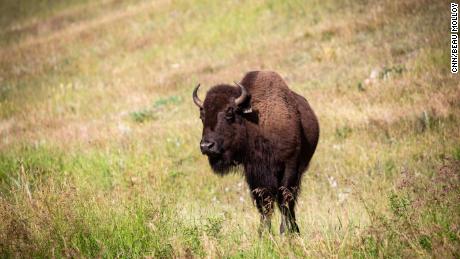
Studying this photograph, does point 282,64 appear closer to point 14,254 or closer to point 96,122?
point 96,122

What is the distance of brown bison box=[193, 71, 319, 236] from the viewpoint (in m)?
7.09

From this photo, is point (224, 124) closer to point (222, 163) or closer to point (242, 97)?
point (242, 97)

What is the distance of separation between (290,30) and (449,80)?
9.60 meters

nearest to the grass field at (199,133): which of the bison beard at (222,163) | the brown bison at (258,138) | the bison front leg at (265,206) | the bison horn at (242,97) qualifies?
the bison front leg at (265,206)

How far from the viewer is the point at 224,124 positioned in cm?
714

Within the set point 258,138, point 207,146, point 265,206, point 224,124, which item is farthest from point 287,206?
point 224,124

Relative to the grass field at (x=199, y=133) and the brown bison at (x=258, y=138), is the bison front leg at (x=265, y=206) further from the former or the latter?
the grass field at (x=199, y=133)

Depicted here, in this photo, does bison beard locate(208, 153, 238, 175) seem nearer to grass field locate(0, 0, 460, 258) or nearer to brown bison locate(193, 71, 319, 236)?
brown bison locate(193, 71, 319, 236)

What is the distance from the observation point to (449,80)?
11586mm

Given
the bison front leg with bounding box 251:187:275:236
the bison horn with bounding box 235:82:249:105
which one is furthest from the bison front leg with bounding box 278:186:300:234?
the bison horn with bounding box 235:82:249:105

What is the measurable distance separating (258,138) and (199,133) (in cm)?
480

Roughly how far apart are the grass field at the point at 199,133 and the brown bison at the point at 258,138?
517 mm

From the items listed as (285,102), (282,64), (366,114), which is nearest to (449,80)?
(366,114)

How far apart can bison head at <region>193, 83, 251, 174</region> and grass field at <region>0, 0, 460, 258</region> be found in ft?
2.58
